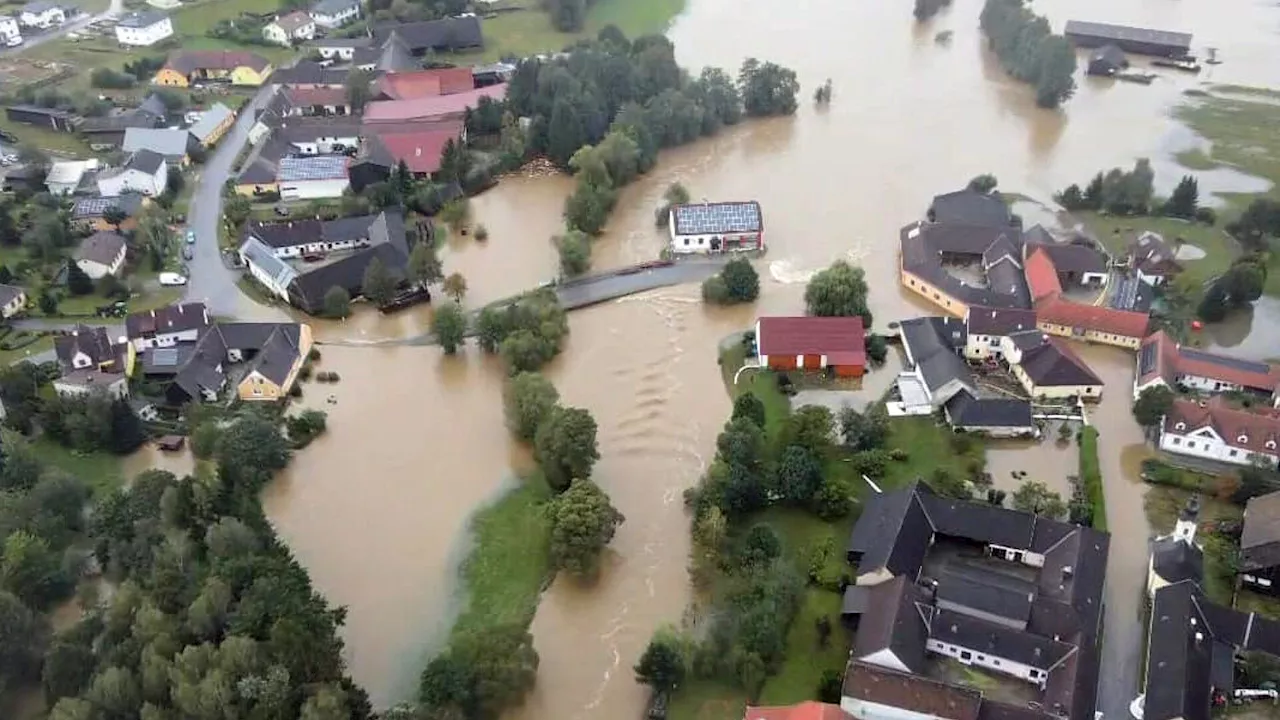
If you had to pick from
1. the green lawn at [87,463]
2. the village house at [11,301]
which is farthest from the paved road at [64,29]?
the green lawn at [87,463]

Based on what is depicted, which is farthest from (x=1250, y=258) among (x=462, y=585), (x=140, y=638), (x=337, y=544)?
(x=140, y=638)

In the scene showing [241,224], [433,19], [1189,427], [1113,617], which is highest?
[433,19]

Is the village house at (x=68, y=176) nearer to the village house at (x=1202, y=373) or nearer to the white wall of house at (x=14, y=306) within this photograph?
the white wall of house at (x=14, y=306)

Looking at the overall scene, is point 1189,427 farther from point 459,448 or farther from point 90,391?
point 90,391

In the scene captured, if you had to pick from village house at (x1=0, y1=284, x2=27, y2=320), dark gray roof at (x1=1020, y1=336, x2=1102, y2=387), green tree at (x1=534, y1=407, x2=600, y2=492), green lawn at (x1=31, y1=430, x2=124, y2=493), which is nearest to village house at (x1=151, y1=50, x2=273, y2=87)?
village house at (x1=0, y1=284, x2=27, y2=320)

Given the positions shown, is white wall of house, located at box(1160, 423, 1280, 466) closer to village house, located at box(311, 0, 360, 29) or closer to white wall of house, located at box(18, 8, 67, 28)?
village house, located at box(311, 0, 360, 29)

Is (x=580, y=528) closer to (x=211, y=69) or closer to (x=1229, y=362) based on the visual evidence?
(x=1229, y=362)
